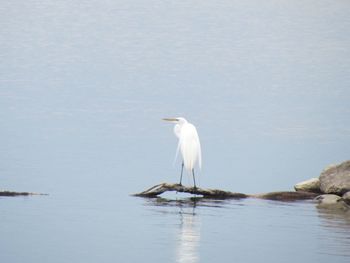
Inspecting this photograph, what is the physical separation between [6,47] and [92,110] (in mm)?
19324

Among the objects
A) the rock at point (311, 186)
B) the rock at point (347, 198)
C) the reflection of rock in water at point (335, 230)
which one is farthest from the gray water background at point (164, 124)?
the rock at point (311, 186)

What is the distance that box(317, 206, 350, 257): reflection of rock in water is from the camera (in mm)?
14086

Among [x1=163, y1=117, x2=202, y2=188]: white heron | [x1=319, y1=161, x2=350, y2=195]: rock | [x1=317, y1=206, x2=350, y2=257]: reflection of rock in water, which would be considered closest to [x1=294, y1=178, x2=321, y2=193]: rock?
[x1=319, y1=161, x2=350, y2=195]: rock

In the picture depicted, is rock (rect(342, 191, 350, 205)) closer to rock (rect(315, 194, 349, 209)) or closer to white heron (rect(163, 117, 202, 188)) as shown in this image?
rock (rect(315, 194, 349, 209))

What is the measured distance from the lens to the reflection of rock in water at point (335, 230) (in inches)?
555

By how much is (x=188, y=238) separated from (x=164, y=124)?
1397 centimetres

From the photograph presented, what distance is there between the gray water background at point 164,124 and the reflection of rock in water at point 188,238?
51 millimetres

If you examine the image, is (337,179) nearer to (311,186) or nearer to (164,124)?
(311,186)

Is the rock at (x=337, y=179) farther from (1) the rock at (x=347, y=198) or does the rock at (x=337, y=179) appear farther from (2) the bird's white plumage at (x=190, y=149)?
(2) the bird's white plumage at (x=190, y=149)

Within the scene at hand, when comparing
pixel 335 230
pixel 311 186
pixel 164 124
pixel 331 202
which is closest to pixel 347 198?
pixel 331 202

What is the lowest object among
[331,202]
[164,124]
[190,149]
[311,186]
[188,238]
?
[188,238]

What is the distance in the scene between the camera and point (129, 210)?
16.6 m

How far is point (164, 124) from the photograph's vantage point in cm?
2825

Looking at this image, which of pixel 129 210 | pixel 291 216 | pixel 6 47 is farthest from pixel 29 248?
pixel 6 47
